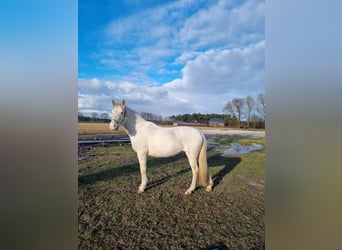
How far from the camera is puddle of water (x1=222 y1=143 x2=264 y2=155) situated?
1.34 meters

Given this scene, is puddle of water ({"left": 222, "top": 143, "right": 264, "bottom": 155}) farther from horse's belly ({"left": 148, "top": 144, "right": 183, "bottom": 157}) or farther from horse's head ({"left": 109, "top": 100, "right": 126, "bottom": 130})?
horse's head ({"left": 109, "top": 100, "right": 126, "bottom": 130})

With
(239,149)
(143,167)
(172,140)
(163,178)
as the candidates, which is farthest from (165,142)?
(239,149)

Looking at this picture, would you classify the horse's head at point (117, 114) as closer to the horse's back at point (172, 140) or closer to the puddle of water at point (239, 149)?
the horse's back at point (172, 140)

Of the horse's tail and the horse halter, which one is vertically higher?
the horse halter

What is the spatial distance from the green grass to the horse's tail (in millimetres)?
93

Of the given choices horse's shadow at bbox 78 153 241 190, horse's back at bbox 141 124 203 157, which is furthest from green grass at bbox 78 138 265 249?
horse's back at bbox 141 124 203 157

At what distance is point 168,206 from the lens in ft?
4.45

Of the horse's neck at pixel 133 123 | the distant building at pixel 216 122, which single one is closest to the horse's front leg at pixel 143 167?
the horse's neck at pixel 133 123

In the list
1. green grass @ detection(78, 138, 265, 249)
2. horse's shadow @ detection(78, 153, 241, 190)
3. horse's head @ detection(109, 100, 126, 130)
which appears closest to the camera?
green grass @ detection(78, 138, 265, 249)

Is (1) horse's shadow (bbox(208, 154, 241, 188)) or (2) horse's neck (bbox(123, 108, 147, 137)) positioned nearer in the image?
(2) horse's neck (bbox(123, 108, 147, 137))
